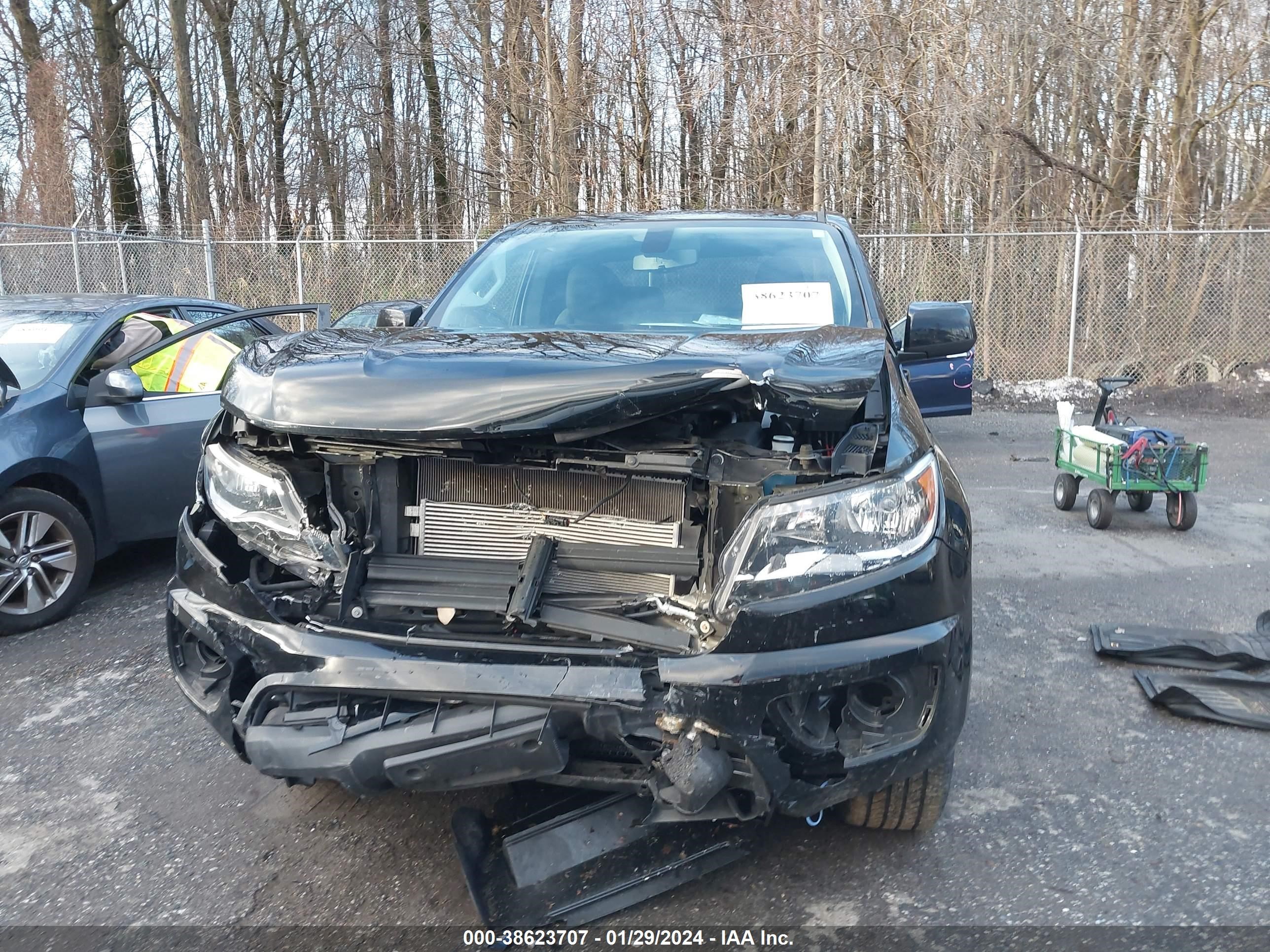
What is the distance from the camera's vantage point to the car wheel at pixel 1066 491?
6.96 m

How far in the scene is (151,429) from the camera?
16.2 feet

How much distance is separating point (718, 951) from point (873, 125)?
1414cm

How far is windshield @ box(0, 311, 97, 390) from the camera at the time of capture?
4.73 m

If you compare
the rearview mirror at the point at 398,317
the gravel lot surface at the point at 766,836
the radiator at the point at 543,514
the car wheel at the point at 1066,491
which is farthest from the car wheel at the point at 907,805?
the car wheel at the point at 1066,491

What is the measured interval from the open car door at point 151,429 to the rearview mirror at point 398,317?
2.49 feet

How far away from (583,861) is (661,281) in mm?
2120

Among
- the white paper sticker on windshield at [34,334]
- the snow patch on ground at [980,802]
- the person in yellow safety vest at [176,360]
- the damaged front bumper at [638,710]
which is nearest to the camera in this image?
the damaged front bumper at [638,710]

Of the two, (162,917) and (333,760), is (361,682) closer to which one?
(333,760)

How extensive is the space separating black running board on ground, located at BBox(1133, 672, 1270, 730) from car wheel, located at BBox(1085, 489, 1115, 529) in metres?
2.64

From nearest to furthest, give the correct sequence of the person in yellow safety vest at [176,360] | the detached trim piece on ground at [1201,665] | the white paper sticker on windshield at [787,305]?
the white paper sticker on windshield at [787,305] < the detached trim piece on ground at [1201,665] < the person in yellow safety vest at [176,360]

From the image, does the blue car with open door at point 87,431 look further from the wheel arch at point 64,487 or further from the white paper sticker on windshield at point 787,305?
the white paper sticker on windshield at point 787,305

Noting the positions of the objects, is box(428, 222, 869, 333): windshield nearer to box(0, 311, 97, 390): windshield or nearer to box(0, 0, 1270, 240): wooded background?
box(0, 311, 97, 390): windshield

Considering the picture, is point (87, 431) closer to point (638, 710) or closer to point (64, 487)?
point (64, 487)

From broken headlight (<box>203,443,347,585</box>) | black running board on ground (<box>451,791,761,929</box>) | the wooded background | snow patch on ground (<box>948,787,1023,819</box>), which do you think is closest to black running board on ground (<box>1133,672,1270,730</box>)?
snow patch on ground (<box>948,787,1023,819</box>)
